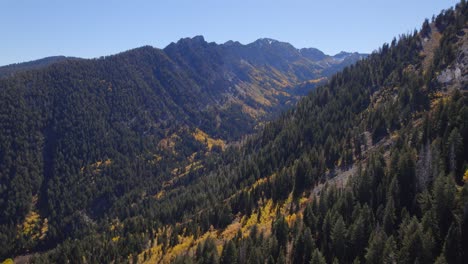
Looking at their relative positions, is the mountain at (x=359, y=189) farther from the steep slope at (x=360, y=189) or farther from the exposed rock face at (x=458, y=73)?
the exposed rock face at (x=458, y=73)

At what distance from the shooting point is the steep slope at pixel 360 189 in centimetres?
6812

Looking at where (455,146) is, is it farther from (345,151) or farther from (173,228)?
(173,228)

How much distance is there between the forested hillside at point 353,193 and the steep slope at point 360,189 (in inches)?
12.9

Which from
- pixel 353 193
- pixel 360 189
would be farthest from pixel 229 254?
pixel 360 189

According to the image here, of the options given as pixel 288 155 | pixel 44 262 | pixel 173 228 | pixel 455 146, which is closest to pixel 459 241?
pixel 455 146

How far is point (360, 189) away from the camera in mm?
91562

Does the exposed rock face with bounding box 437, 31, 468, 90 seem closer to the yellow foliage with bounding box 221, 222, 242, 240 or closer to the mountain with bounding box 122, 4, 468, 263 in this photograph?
the mountain with bounding box 122, 4, 468, 263

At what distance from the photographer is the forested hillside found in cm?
6904

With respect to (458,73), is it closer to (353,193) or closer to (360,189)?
(360,189)

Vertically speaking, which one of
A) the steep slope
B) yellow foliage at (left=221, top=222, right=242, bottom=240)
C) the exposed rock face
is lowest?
yellow foliage at (left=221, top=222, right=242, bottom=240)

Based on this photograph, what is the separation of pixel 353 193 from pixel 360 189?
2137mm

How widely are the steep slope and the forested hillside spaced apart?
1.08 ft

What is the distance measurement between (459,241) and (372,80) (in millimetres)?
152141

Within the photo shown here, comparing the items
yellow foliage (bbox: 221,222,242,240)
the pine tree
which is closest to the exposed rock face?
yellow foliage (bbox: 221,222,242,240)
